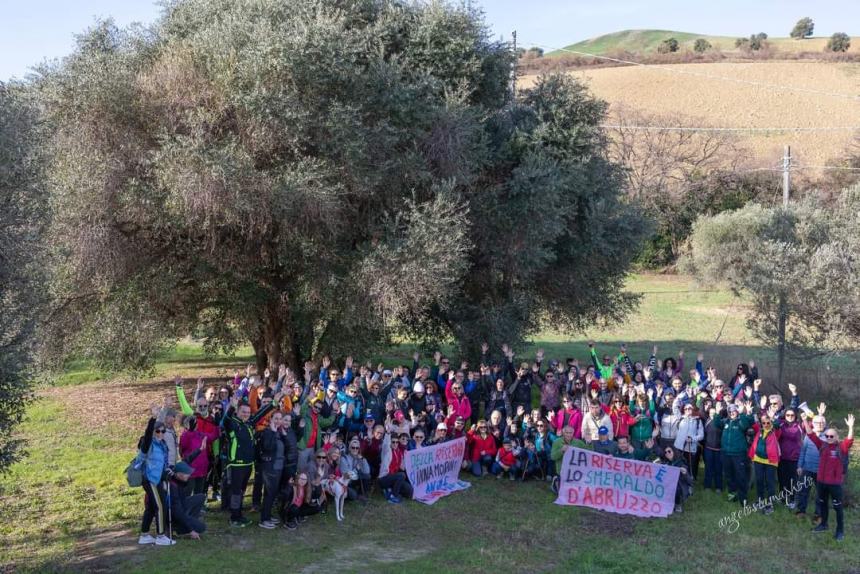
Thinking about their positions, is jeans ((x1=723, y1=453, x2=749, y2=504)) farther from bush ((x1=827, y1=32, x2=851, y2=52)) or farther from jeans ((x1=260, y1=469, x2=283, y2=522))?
bush ((x1=827, y1=32, x2=851, y2=52))

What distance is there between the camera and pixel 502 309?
20.1 m

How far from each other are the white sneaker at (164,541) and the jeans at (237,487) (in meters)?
1.01

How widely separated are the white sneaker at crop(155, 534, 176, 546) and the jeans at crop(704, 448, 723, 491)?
8.56 meters

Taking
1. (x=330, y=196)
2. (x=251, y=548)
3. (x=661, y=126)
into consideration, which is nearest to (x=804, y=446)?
(x=251, y=548)

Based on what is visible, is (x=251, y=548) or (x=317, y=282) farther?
(x=317, y=282)

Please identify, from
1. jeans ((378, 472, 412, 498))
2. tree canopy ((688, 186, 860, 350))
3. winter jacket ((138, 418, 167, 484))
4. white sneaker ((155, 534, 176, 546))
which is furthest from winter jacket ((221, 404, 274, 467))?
tree canopy ((688, 186, 860, 350))

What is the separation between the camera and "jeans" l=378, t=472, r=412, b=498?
13531 mm

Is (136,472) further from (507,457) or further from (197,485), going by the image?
(507,457)

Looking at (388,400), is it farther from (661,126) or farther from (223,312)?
(661,126)

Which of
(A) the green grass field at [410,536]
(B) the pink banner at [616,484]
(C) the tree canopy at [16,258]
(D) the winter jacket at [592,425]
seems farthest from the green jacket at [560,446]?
(C) the tree canopy at [16,258]

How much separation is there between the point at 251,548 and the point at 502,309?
10414 millimetres

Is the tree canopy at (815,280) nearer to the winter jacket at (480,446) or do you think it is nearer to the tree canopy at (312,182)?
the tree canopy at (312,182)

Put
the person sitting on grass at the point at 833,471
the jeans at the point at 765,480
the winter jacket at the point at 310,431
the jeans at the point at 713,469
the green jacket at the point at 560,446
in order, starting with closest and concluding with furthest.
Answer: the person sitting on grass at the point at 833,471 < the winter jacket at the point at 310,431 < the jeans at the point at 765,480 < the green jacket at the point at 560,446 < the jeans at the point at 713,469

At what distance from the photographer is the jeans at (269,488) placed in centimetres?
1172
